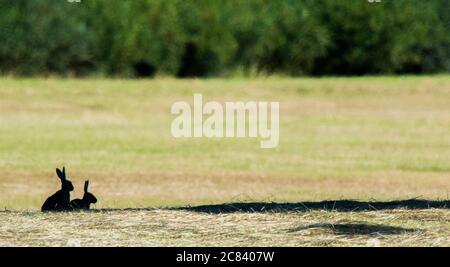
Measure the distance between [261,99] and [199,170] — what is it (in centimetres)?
1554

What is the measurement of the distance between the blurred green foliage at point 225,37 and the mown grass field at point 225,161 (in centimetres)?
160

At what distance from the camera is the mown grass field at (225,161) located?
10.1 m

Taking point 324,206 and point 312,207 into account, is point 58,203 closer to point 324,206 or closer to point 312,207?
point 312,207

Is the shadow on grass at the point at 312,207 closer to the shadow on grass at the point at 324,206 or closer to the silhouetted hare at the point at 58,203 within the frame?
the shadow on grass at the point at 324,206

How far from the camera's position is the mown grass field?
10117 mm

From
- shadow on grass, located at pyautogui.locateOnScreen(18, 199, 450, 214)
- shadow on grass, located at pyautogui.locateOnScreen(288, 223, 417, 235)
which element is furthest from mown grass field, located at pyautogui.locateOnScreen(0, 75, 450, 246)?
shadow on grass, located at pyautogui.locateOnScreen(18, 199, 450, 214)

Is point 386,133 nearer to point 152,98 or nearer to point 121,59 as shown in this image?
point 152,98

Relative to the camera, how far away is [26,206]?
51.8 ft

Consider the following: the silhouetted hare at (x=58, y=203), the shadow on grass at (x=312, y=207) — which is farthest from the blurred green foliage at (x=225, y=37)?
the shadow on grass at (x=312, y=207)

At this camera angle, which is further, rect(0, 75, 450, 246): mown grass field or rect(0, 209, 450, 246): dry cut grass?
rect(0, 75, 450, 246): mown grass field

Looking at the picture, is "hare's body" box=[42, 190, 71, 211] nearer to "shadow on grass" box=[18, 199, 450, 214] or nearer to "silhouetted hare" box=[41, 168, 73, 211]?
"silhouetted hare" box=[41, 168, 73, 211]

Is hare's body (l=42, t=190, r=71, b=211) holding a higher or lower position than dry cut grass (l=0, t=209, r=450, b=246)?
higher

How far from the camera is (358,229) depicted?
1012 centimetres

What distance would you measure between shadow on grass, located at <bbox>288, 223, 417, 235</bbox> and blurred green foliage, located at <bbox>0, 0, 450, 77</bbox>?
100 feet
